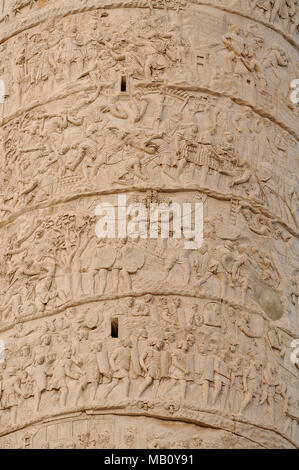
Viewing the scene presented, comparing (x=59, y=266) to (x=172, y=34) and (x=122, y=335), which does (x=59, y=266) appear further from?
(x=172, y=34)

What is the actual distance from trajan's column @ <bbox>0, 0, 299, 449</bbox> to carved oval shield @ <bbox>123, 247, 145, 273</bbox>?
16mm

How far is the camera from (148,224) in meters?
15.5

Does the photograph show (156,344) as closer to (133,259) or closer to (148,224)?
(133,259)

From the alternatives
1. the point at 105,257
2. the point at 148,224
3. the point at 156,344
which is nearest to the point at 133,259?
the point at 105,257

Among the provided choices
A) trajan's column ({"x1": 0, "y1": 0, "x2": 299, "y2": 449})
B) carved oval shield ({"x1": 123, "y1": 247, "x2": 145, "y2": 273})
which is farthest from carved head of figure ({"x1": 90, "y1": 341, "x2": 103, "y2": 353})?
carved oval shield ({"x1": 123, "y1": 247, "x2": 145, "y2": 273})

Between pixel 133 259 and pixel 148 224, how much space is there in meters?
0.32

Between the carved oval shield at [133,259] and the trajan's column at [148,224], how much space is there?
0.02 m

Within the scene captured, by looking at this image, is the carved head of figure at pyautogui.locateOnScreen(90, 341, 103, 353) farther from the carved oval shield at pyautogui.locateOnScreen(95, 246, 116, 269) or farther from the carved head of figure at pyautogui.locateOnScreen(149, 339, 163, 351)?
the carved oval shield at pyautogui.locateOnScreen(95, 246, 116, 269)

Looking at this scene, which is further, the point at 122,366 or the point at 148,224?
the point at 148,224

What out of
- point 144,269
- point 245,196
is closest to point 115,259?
point 144,269

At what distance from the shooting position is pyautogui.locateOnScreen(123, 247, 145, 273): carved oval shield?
602 inches

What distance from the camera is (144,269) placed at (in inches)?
603

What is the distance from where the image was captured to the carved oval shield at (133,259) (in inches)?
602

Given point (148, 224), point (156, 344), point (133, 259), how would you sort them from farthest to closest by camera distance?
point (148, 224) < point (133, 259) < point (156, 344)
